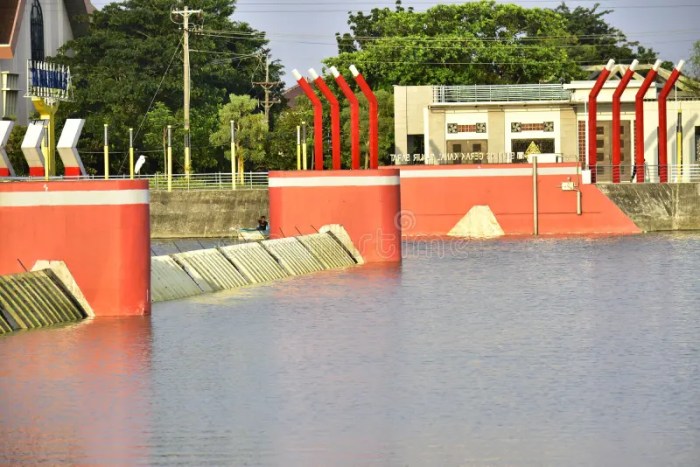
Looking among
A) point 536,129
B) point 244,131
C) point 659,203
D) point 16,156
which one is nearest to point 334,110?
point 659,203

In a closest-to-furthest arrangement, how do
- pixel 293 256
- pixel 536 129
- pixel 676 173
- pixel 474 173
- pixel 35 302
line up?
1. pixel 35 302
2. pixel 293 256
3. pixel 474 173
4. pixel 676 173
5. pixel 536 129

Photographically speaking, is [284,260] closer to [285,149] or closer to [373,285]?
[373,285]

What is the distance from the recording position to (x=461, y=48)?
105 metres

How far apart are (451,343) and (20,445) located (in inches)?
459

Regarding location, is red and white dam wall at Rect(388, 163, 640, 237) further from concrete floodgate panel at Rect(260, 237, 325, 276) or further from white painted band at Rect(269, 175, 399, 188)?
concrete floodgate panel at Rect(260, 237, 325, 276)

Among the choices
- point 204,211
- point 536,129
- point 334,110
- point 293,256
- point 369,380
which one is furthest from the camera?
point 536,129

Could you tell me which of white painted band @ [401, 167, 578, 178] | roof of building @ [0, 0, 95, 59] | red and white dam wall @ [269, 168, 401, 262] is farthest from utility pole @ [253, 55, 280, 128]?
red and white dam wall @ [269, 168, 401, 262]

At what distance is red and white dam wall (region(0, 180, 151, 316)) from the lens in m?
30.8

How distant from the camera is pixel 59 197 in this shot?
31.1m

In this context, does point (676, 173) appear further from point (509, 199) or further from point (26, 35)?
point (26, 35)

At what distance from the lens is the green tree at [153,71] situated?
291 feet

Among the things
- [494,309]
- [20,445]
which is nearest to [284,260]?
[494,309]

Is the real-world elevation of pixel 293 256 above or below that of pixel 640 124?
below

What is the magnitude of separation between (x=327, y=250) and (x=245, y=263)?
4493 millimetres
